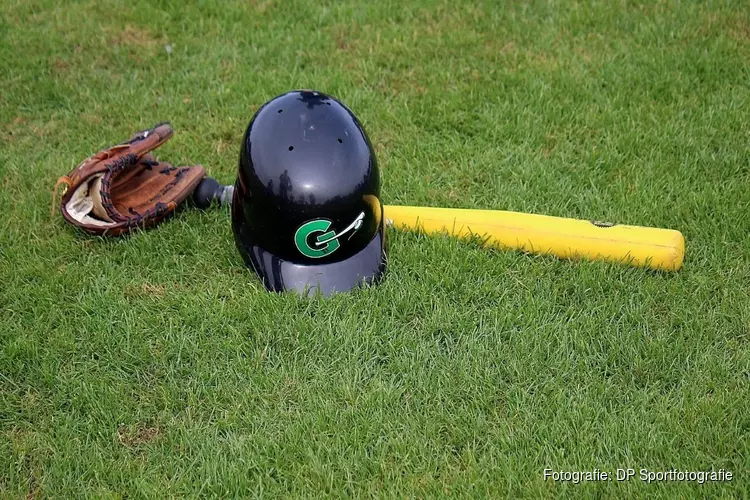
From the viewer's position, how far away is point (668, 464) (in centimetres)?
266

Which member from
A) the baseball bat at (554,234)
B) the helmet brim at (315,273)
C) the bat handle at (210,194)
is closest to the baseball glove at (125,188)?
the bat handle at (210,194)

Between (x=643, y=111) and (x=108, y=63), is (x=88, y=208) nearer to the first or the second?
(x=108, y=63)

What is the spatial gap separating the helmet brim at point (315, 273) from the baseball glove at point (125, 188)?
0.70 meters

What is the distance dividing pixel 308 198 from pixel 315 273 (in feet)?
1.22

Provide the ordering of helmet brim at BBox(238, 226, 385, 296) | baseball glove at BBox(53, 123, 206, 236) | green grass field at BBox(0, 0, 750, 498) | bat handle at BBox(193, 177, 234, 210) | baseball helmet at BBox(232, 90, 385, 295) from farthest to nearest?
bat handle at BBox(193, 177, 234, 210)
baseball glove at BBox(53, 123, 206, 236)
helmet brim at BBox(238, 226, 385, 296)
baseball helmet at BBox(232, 90, 385, 295)
green grass field at BBox(0, 0, 750, 498)

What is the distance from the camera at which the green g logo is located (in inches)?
129

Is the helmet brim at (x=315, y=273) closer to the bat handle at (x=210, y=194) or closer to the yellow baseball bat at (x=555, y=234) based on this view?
the yellow baseball bat at (x=555, y=234)

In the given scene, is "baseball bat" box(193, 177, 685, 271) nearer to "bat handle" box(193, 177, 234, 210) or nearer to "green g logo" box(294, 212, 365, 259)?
"green g logo" box(294, 212, 365, 259)

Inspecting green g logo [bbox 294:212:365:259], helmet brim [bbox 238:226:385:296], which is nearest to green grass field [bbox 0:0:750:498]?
helmet brim [bbox 238:226:385:296]

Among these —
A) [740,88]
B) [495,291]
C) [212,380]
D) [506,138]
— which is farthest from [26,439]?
[740,88]

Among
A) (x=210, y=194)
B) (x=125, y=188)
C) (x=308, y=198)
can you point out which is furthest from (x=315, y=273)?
(x=125, y=188)

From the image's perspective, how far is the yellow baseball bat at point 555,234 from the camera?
349 cm

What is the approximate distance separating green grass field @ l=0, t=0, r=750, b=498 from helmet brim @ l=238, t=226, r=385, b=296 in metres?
0.07

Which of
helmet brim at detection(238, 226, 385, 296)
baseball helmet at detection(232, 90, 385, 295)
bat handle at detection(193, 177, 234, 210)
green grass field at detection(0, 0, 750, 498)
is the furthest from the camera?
bat handle at detection(193, 177, 234, 210)
